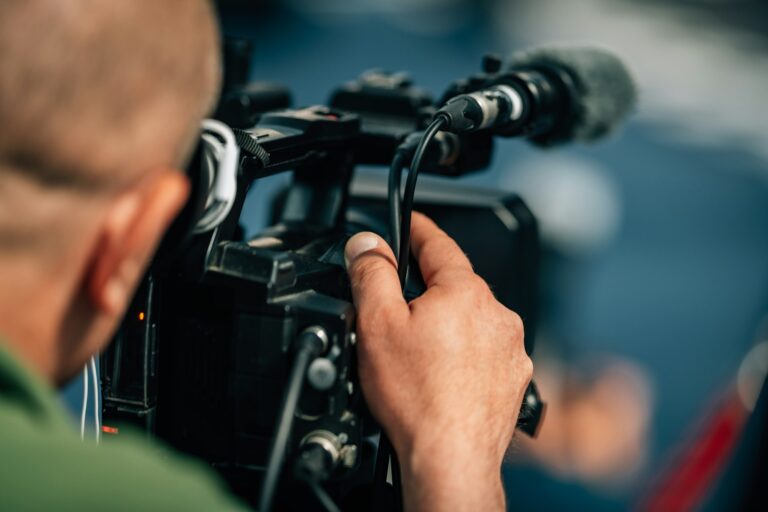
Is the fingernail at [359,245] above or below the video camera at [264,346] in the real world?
above

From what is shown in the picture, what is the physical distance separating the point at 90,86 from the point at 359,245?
1.18 feet

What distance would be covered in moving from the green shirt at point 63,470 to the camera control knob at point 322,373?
0.24 metres

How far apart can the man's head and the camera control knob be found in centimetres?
20

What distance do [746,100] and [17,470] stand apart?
326cm

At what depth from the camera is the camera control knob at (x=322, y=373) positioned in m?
0.76

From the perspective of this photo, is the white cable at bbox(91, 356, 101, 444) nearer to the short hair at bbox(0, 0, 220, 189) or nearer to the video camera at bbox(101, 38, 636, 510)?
the video camera at bbox(101, 38, 636, 510)

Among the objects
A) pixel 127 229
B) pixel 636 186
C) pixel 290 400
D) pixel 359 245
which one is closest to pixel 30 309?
pixel 127 229

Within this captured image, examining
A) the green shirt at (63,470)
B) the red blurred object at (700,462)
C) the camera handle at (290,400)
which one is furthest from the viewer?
the red blurred object at (700,462)

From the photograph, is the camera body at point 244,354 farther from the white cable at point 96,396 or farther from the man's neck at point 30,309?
the man's neck at point 30,309

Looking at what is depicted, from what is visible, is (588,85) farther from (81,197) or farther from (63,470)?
(63,470)

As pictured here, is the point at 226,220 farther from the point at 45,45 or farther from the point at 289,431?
the point at 45,45

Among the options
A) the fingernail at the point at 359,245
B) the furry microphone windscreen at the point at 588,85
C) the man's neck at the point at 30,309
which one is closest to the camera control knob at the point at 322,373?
the fingernail at the point at 359,245

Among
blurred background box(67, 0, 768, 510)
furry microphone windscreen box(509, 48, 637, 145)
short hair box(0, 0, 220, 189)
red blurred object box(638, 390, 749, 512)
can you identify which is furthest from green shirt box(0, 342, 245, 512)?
blurred background box(67, 0, 768, 510)

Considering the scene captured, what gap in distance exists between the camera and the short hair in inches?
20.7
